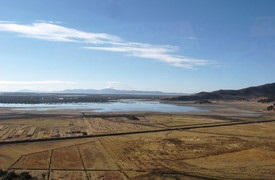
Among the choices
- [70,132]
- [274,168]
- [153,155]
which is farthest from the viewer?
[70,132]

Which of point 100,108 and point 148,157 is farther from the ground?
point 100,108

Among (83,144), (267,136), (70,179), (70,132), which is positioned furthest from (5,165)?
(267,136)

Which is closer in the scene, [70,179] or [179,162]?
[70,179]

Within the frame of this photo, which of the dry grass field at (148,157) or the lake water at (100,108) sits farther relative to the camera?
the lake water at (100,108)

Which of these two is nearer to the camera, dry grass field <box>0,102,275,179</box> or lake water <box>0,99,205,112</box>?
dry grass field <box>0,102,275,179</box>

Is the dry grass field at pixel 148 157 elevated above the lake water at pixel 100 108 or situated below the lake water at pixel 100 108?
below

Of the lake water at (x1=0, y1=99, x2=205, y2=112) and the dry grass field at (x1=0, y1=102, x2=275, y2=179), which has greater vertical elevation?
the lake water at (x1=0, y1=99, x2=205, y2=112)

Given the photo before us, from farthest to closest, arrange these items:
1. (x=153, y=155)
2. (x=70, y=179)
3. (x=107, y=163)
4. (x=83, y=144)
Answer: (x=83, y=144), (x=153, y=155), (x=107, y=163), (x=70, y=179)

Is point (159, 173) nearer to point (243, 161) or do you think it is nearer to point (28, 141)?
point (243, 161)

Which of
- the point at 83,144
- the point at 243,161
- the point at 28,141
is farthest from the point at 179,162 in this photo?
the point at 28,141

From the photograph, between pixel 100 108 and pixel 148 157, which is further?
pixel 100 108
